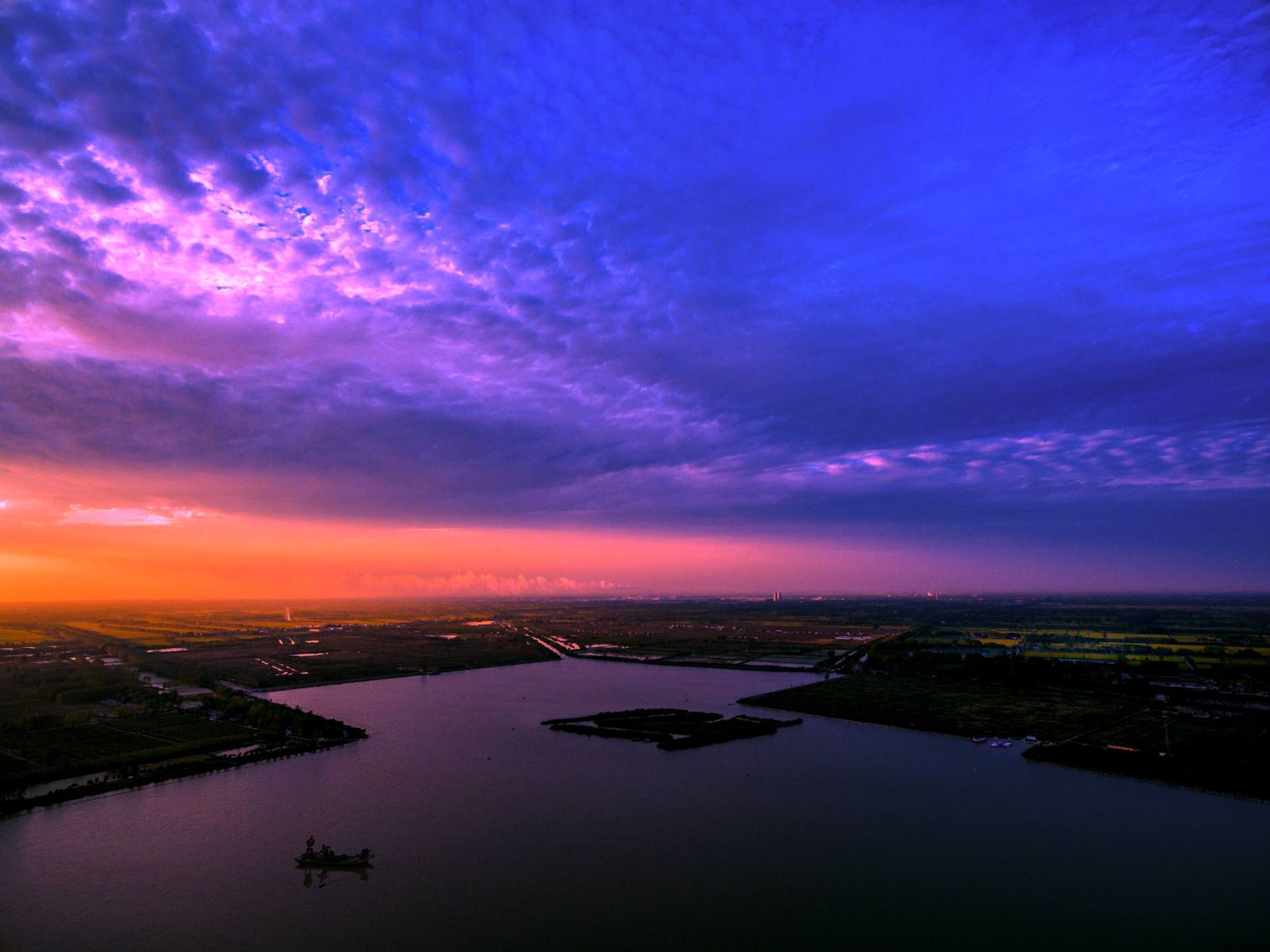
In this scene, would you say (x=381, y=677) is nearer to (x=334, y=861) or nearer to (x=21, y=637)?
(x=334, y=861)

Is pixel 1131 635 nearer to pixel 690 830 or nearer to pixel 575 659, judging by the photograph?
pixel 575 659

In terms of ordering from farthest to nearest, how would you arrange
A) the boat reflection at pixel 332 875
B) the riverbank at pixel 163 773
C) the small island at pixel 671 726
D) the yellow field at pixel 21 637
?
1. the yellow field at pixel 21 637
2. the small island at pixel 671 726
3. the riverbank at pixel 163 773
4. the boat reflection at pixel 332 875

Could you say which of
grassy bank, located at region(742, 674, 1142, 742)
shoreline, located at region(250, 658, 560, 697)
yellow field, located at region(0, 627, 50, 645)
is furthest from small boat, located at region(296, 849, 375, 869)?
yellow field, located at region(0, 627, 50, 645)

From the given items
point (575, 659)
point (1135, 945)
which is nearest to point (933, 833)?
point (1135, 945)

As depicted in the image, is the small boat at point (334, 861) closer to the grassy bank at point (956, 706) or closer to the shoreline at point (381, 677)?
the grassy bank at point (956, 706)

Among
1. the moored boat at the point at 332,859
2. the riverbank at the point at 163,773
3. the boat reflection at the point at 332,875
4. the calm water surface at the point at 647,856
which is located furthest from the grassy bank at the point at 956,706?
the boat reflection at the point at 332,875

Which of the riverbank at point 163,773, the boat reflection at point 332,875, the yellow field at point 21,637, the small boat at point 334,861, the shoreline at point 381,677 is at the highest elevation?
the yellow field at point 21,637
